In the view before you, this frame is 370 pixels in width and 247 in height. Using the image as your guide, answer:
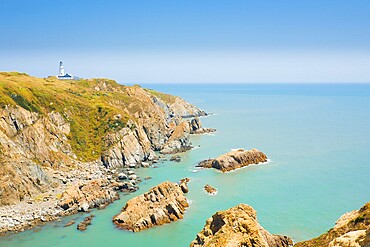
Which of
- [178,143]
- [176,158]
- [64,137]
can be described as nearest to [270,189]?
[176,158]

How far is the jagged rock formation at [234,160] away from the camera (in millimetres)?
86250

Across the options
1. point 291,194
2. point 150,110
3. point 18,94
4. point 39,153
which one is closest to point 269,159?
point 291,194

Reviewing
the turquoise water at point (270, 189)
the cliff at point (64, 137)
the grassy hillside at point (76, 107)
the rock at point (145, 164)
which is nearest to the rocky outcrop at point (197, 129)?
the turquoise water at point (270, 189)

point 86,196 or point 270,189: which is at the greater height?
point 270,189

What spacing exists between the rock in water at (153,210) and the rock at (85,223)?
4.26m

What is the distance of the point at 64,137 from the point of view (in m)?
92.2

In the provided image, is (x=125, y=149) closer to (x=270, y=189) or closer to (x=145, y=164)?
(x=145, y=164)

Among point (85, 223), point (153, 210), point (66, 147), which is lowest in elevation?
point (85, 223)

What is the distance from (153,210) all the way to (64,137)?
46.1 meters

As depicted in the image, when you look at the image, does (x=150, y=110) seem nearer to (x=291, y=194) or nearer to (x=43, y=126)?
(x=43, y=126)

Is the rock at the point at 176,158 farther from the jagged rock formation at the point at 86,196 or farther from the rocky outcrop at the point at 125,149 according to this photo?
the jagged rock formation at the point at 86,196

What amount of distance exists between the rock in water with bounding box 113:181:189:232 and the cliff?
18.7 metres

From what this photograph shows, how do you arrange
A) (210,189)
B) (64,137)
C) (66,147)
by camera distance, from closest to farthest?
1. (210,189)
2. (66,147)
3. (64,137)

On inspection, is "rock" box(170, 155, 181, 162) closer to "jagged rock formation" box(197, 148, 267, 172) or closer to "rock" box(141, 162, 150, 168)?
"jagged rock formation" box(197, 148, 267, 172)
